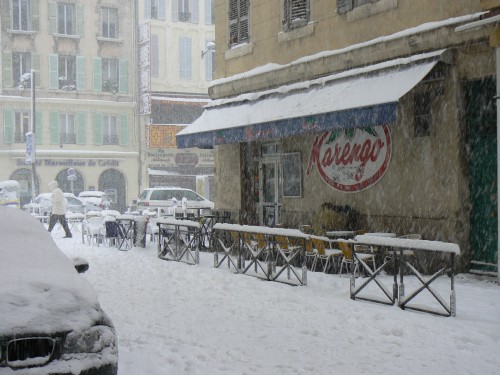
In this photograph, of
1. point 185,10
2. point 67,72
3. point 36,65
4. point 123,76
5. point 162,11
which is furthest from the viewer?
point 185,10

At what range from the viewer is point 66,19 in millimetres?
35938

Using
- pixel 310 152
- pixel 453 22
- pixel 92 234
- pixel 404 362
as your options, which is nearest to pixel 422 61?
pixel 453 22

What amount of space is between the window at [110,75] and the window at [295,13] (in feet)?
81.3

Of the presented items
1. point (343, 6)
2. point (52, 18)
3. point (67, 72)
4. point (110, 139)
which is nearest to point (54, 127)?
point (110, 139)

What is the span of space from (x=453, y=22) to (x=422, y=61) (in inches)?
A: 29.2

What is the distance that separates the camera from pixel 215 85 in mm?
15805

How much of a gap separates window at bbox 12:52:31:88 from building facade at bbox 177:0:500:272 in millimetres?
22469

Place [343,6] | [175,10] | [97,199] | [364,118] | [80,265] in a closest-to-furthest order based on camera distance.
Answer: [80,265] → [364,118] → [343,6] → [97,199] → [175,10]

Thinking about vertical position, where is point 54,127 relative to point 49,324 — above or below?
above

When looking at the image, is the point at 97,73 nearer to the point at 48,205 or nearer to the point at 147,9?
the point at 147,9

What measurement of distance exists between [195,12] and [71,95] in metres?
9.87

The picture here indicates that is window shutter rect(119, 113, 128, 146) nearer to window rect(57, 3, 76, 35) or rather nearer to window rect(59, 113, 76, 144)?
window rect(59, 113, 76, 144)

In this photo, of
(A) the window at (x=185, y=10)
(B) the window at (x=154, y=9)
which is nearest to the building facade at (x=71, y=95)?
(B) the window at (x=154, y=9)

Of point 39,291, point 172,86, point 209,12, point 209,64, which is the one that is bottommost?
point 39,291
